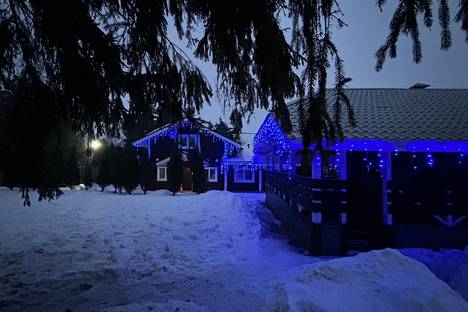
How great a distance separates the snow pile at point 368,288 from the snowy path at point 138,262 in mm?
1116

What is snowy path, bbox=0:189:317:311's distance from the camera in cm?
493

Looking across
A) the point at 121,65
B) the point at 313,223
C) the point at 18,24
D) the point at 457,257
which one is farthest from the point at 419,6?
the point at 457,257

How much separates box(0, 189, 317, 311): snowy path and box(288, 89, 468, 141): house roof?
3.11m

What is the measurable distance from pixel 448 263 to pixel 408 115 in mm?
5617

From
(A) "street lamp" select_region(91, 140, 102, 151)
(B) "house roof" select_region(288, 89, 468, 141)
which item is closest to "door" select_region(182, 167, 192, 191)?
(A) "street lamp" select_region(91, 140, 102, 151)

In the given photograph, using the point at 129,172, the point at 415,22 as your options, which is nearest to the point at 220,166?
the point at 129,172

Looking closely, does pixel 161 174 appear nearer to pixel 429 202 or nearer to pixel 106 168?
pixel 106 168

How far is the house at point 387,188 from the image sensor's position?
7.82 metres

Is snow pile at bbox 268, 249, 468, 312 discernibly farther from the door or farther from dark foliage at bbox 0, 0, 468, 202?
the door

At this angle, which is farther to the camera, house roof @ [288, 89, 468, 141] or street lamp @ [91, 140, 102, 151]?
house roof @ [288, 89, 468, 141]

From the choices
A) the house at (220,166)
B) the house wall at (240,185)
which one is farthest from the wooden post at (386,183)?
the house wall at (240,185)

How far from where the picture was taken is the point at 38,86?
4.01 m

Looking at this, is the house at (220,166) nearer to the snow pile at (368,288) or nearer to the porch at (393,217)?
the porch at (393,217)

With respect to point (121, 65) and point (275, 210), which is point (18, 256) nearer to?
point (121, 65)
